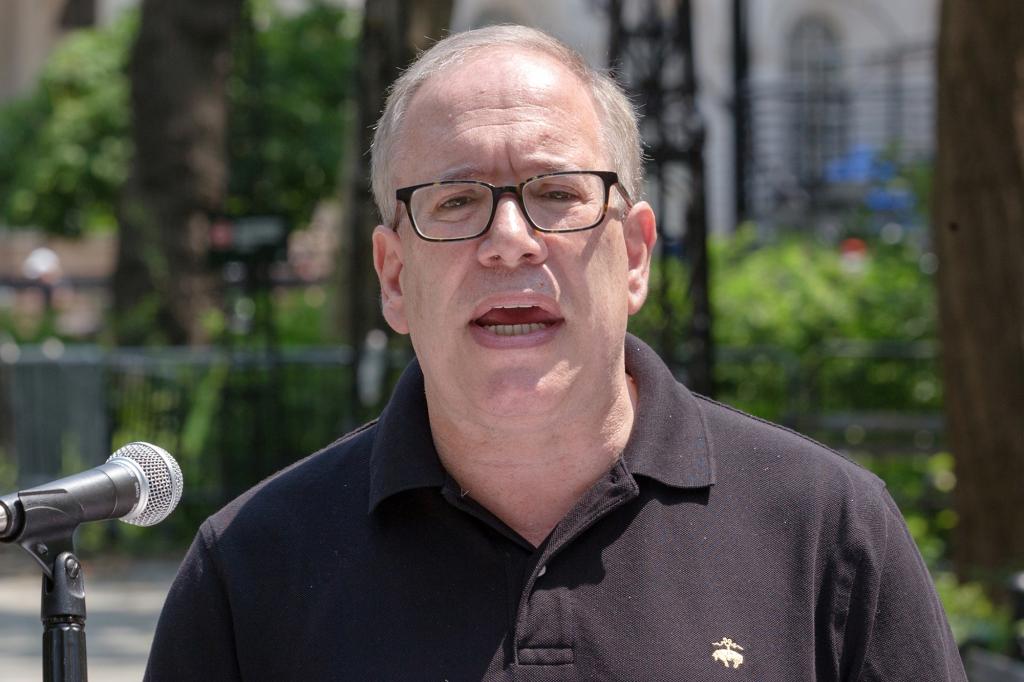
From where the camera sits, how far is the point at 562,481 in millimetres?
2572

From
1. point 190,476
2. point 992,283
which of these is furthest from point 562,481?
point 190,476

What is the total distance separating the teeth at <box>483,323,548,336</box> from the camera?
8.20 feet

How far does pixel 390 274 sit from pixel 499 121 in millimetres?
359

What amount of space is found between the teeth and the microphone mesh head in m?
0.51

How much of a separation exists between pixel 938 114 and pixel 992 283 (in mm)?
907

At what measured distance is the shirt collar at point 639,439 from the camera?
2553mm

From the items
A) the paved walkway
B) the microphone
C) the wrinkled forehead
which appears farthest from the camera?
the paved walkway

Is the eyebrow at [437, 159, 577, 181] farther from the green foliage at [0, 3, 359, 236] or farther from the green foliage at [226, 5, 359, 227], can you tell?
the green foliage at [0, 3, 359, 236]

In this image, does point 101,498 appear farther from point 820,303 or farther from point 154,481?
point 820,303

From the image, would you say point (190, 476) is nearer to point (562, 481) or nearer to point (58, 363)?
point (58, 363)

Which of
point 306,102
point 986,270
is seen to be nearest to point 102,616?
point 986,270

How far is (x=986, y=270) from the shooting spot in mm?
7926

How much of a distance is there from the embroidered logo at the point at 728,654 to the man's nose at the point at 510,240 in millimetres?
619

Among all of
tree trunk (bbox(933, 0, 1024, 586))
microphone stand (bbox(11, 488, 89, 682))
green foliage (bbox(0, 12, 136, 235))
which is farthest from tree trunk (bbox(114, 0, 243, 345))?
microphone stand (bbox(11, 488, 89, 682))
